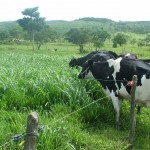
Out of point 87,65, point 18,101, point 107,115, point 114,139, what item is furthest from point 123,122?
point 18,101

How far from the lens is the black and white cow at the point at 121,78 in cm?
670

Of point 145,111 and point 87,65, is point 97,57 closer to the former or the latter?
point 87,65

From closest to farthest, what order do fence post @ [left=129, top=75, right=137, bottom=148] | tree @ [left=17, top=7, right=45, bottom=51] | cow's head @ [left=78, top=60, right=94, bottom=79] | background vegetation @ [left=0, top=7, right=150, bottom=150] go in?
1. background vegetation @ [left=0, top=7, right=150, bottom=150]
2. fence post @ [left=129, top=75, right=137, bottom=148]
3. cow's head @ [left=78, top=60, right=94, bottom=79]
4. tree @ [left=17, top=7, right=45, bottom=51]

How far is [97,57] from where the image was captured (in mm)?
9445

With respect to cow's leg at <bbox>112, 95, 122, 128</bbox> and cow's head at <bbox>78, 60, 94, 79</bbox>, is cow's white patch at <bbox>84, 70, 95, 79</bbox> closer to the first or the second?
cow's head at <bbox>78, 60, 94, 79</bbox>

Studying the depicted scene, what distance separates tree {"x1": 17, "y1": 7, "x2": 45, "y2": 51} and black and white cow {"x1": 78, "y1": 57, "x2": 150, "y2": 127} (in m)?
84.5

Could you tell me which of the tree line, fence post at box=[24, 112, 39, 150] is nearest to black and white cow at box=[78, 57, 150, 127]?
fence post at box=[24, 112, 39, 150]

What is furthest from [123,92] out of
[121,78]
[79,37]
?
[79,37]

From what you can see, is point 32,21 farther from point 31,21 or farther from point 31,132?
point 31,132

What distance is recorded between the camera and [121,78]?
7.22m

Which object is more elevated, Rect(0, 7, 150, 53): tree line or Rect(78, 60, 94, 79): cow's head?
Rect(78, 60, 94, 79): cow's head

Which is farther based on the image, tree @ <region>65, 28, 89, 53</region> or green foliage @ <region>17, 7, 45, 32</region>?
green foliage @ <region>17, 7, 45, 32</region>

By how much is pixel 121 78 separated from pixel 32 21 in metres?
93.1

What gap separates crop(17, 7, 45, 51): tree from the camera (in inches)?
3745
